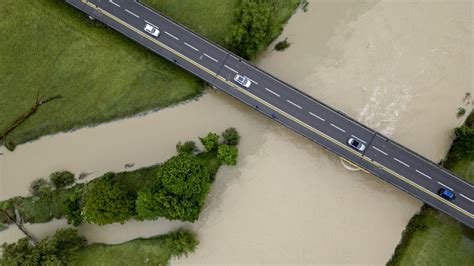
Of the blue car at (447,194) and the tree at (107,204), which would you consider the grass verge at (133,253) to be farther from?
the blue car at (447,194)

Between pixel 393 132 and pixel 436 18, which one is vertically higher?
pixel 436 18

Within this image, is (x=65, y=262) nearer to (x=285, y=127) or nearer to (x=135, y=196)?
(x=135, y=196)

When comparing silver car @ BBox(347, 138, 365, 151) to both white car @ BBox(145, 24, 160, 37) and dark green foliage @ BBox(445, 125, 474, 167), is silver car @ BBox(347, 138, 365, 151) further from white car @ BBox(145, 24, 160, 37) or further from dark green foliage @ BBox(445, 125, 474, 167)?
white car @ BBox(145, 24, 160, 37)

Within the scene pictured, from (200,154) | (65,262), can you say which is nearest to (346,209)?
(200,154)

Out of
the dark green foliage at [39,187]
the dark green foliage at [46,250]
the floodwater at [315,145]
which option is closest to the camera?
the dark green foliage at [46,250]

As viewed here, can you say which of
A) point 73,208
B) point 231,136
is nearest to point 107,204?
point 73,208

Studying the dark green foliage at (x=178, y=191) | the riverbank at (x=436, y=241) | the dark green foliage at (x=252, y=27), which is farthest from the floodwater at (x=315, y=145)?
the dark green foliage at (x=178, y=191)

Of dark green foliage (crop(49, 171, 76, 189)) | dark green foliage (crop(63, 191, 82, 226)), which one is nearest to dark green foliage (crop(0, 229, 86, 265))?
dark green foliage (crop(63, 191, 82, 226))
